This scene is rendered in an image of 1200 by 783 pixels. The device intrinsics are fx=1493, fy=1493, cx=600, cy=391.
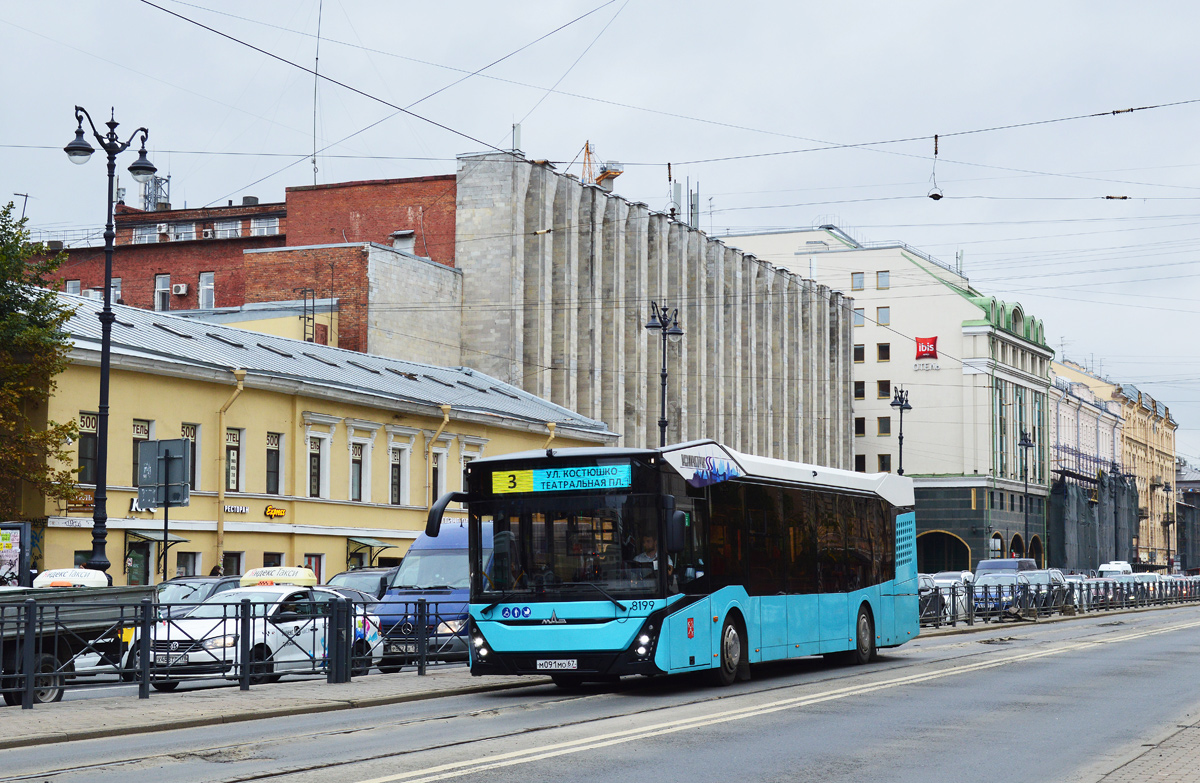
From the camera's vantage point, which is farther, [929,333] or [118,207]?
[929,333]

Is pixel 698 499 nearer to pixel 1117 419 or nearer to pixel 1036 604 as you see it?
pixel 1036 604

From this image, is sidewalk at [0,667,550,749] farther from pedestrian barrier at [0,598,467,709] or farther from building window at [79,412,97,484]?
building window at [79,412,97,484]

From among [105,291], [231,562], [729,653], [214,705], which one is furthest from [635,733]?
[231,562]

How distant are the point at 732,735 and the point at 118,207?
8309cm

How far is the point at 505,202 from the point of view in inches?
2392

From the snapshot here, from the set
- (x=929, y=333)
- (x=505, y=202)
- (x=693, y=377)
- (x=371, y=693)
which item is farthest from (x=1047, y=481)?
(x=371, y=693)

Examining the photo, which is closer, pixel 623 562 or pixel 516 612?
pixel 623 562

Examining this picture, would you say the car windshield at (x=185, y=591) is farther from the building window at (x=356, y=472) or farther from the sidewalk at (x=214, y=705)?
the building window at (x=356, y=472)

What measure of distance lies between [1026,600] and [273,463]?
22794 millimetres

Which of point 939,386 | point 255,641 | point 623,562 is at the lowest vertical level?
point 255,641

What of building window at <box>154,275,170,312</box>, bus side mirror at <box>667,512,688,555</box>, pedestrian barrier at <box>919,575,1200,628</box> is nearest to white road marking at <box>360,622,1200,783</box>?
bus side mirror at <box>667,512,688,555</box>

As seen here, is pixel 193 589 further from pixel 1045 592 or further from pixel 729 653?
pixel 1045 592

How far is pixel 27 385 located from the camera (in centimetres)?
3172

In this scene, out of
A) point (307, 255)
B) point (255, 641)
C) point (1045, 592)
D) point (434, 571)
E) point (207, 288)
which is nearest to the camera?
point (255, 641)
